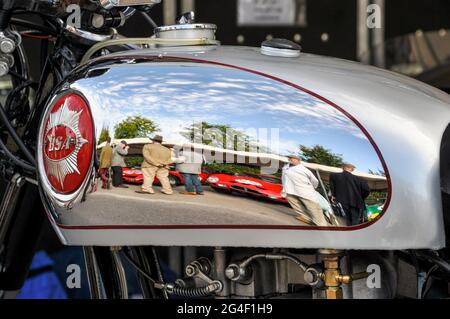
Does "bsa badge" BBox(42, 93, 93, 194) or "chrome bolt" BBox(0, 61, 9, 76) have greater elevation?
"chrome bolt" BBox(0, 61, 9, 76)

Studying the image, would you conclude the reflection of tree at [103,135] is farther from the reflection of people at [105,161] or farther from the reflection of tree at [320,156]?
the reflection of tree at [320,156]

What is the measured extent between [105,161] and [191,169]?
0.18 metres

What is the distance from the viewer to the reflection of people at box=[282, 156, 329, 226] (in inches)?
69.3

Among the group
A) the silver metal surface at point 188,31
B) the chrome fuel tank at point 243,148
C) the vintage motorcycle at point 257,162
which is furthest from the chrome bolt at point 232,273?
the silver metal surface at point 188,31

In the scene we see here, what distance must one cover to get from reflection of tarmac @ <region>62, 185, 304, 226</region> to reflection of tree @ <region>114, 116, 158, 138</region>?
0.33ft

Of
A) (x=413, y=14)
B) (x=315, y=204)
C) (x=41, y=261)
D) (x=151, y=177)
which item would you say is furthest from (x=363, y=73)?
(x=413, y=14)

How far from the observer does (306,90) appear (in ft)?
5.90

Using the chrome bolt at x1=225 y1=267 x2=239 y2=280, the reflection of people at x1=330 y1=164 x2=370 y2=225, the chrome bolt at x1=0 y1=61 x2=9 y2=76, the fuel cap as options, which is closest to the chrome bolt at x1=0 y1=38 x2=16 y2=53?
the chrome bolt at x1=0 y1=61 x2=9 y2=76

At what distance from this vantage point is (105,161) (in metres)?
1.90

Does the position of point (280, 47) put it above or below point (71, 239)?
above

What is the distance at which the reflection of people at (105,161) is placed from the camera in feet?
6.21

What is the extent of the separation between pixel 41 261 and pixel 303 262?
2.65 metres

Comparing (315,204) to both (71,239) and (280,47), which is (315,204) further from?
(71,239)

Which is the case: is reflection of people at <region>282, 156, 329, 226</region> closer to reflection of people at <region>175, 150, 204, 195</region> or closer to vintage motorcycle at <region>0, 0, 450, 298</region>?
vintage motorcycle at <region>0, 0, 450, 298</region>
